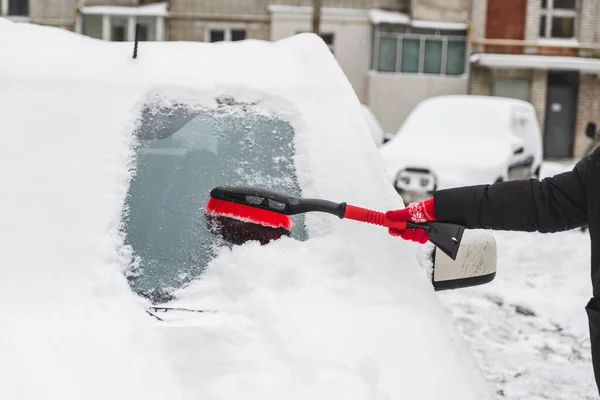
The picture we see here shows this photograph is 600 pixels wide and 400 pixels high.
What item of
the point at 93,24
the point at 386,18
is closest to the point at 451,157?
the point at 386,18

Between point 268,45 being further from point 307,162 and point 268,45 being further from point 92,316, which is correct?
point 92,316

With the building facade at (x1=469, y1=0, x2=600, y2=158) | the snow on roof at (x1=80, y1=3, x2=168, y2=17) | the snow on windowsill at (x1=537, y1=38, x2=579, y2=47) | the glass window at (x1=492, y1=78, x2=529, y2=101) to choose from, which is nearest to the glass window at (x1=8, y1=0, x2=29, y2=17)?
the snow on roof at (x1=80, y1=3, x2=168, y2=17)

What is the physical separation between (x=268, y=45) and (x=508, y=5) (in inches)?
937

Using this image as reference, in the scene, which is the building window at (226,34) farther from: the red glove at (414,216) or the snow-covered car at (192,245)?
the red glove at (414,216)

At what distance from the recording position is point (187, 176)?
2150 mm

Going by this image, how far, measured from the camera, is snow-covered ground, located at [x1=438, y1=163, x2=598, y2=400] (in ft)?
12.9

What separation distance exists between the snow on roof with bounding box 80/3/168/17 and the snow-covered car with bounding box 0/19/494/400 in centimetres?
2287

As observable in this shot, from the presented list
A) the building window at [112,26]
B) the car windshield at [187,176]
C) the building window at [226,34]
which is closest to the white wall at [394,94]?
the building window at [226,34]

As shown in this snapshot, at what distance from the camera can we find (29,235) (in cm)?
183

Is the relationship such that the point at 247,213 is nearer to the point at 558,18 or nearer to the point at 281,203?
the point at 281,203

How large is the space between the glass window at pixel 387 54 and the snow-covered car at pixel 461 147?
1405 cm

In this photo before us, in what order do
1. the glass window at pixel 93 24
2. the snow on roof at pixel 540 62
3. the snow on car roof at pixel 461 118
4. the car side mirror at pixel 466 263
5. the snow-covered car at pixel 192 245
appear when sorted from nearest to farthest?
the snow-covered car at pixel 192 245
the car side mirror at pixel 466 263
the snow on car roof at pixel 461 118
the snow on roof at pixel 540 62
the glass window at pixel 93 24

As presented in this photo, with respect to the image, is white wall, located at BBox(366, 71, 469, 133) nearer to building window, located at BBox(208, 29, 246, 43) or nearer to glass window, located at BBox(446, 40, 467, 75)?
glass window, located at BBox(446, 40, 467, 75)

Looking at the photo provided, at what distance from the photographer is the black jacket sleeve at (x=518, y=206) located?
75.8 inches
